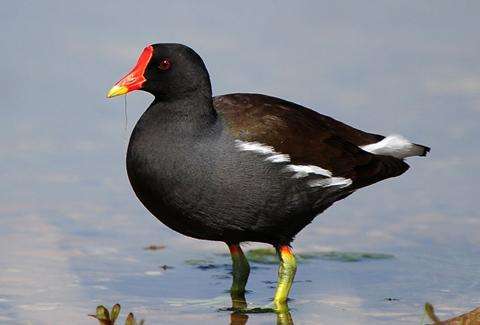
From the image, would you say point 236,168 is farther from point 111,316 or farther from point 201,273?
point 111,316

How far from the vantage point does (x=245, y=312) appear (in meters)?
6.19

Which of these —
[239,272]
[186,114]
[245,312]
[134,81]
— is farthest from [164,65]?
[245,312]

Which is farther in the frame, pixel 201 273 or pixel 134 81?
pixel 201 273

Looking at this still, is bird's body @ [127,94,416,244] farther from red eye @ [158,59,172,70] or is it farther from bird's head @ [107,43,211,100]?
red eye @ [158,59,172,70]

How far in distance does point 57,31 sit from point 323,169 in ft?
12.6

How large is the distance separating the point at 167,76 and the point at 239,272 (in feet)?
3.55

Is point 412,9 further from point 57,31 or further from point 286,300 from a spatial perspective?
point 286,300

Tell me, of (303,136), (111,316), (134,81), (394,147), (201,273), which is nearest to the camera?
(111,316)

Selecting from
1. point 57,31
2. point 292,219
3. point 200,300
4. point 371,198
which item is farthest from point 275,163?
point 57,31

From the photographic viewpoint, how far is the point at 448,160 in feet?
26.8

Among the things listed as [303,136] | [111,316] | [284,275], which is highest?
[303,136]

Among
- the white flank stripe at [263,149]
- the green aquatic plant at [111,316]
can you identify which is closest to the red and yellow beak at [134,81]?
the white flank stripe at [263,149]

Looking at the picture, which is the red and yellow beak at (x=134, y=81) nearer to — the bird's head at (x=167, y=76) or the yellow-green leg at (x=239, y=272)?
the bird's head at (x=167, y=76)

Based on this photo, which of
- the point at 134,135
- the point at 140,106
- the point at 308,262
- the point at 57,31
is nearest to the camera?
the point at 134,135
